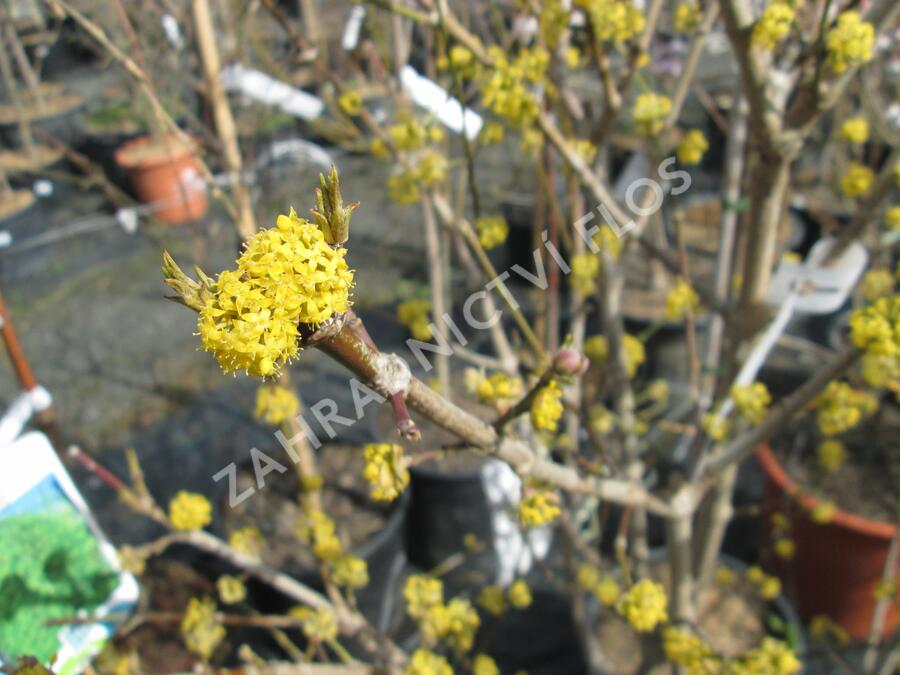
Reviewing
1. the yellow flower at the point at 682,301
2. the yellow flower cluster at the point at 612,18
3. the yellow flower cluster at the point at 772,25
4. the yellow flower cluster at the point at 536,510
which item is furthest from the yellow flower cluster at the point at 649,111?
the yellow flower cluster at the point at 536,510

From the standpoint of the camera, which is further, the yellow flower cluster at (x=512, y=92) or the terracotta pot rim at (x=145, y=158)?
the terracotta pot rim at (x=145, y=158)

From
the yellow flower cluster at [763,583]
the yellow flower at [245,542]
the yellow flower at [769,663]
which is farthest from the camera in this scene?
the yellow flower cluster at [763,583]

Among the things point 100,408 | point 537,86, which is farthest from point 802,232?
point 100,408

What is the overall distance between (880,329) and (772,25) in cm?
52

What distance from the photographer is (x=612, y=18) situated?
4.17 ft

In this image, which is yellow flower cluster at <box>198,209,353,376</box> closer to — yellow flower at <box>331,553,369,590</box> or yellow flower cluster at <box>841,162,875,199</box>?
yellow flower at <box>331,553,369,590</box>

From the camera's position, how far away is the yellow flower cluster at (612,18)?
1267 millimetres

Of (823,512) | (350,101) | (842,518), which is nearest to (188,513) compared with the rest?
(350,101)

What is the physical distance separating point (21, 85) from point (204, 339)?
8668 millimetres

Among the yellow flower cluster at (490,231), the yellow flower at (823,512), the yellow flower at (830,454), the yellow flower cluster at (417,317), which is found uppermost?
the yellow flower cluster at (490,231)

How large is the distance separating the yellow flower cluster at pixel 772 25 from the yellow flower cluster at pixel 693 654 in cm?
108

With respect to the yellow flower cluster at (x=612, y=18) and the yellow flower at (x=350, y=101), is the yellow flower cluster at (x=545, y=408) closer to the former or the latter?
the yellow flower cluster at (x=612, y=18)

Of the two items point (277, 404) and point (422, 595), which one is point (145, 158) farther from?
point (422, 595)

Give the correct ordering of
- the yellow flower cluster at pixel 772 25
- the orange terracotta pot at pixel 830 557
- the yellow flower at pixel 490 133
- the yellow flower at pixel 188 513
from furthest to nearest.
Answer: the orange terracotta pot at pixel 830 557
the yellow flower at pixel 490 133
the yellow flower at pixel 188 513
the yellow flower cluster at pixel 772 25
